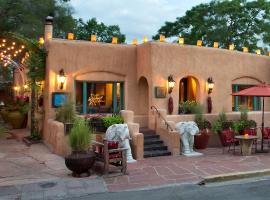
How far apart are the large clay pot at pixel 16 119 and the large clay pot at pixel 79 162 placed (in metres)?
10.8

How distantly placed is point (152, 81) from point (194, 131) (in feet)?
9.41

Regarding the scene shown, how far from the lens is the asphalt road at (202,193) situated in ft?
24.0

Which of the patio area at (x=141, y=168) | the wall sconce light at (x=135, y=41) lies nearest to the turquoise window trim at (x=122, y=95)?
the wall sconce light at (x=135, y=41)

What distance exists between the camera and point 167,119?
1352 centimetres

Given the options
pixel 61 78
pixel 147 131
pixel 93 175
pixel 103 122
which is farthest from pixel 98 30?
pixel 93 175

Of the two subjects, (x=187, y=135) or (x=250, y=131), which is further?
(x=250, y=131)

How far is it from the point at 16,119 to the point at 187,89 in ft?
30.7

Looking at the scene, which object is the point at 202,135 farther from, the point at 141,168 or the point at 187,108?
the point at 141,168

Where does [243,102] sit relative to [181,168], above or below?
above

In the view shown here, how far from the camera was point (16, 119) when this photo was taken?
18719 millimetres

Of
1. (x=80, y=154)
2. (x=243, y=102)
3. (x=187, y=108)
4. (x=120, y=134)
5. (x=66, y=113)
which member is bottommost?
(x=80, y=154)

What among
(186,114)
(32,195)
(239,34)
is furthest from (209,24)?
(32,195)

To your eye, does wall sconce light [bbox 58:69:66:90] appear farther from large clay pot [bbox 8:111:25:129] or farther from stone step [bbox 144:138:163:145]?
large clay pot [bbox 8:111:25:129]

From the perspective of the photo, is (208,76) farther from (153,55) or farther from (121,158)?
(121,158)
